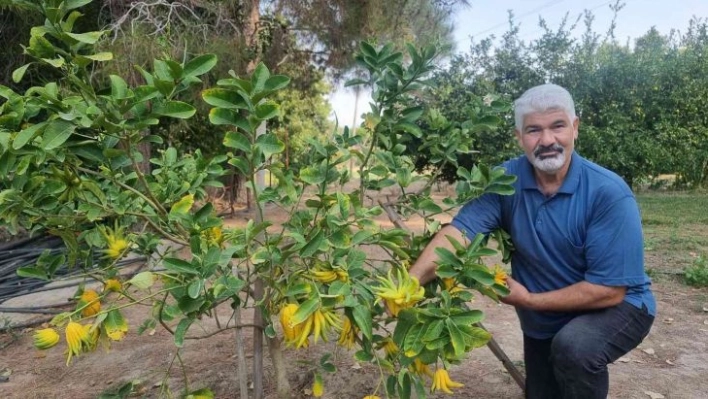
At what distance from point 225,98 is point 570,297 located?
1283mm

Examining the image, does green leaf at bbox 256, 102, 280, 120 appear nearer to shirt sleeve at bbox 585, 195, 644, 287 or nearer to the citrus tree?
the citrus tree

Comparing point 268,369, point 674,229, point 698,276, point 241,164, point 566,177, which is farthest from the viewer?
point 674,229

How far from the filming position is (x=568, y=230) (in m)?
1.89

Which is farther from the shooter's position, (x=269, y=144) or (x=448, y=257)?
(x=448, y=257)

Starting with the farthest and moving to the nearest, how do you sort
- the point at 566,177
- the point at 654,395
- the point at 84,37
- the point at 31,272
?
the point at 654,395 → the point at 566,177 → the point at 31,272 → the point at 84,37

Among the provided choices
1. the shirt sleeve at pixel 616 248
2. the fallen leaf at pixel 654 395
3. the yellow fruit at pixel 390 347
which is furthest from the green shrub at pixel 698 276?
the yellow fruit at pixel 390 347

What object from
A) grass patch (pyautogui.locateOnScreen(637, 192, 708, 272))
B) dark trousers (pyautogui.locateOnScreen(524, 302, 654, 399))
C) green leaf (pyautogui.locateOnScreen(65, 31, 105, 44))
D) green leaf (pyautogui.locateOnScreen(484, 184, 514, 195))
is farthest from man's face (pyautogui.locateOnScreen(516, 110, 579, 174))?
grass patch (pyautogui.locateOnScreen(637, 192, 708, 272))

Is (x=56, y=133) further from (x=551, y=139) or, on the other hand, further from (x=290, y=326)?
(x=551, y=139)

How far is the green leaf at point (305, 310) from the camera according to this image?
1217mm

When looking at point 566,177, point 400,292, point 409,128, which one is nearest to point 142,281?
point 400,292

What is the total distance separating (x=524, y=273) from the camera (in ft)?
6.68

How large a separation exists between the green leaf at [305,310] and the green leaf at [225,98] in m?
0.45

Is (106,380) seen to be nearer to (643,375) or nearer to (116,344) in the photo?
(116,344)

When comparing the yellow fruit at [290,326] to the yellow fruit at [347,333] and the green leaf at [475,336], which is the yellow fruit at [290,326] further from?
the green leaf at [475,336]
